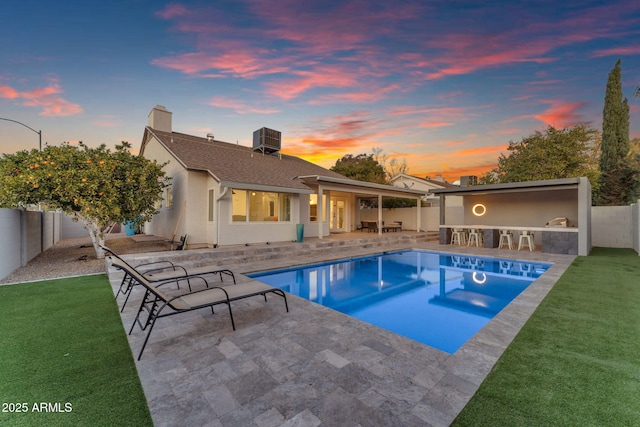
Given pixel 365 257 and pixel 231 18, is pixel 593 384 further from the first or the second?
pixel 231 18

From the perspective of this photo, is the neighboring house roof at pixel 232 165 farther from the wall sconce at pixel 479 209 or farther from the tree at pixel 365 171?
the tree at pixel 365 171

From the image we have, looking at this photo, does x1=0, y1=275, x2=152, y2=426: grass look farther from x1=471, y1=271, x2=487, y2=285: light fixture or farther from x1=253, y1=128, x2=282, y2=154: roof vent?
x1=253, y1=128, x2=282, y2=154: roof vent

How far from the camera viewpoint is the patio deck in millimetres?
2158

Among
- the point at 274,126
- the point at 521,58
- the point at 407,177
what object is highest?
the point at 521,58

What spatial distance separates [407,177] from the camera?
28688 millimetres

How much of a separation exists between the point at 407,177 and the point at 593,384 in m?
27.6

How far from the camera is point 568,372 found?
9.01 ft

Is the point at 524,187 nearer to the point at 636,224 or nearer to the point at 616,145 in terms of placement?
the point at 636,224

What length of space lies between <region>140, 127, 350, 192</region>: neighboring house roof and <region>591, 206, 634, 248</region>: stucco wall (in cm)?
1532

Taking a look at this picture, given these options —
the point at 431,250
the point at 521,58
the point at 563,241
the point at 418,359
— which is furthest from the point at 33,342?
the point at 521,58

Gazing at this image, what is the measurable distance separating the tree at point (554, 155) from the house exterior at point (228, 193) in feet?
48.7

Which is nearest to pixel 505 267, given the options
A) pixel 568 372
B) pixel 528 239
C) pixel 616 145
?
pixel 528 239

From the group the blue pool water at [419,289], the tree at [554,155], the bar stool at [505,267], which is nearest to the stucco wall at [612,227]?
the blue pool water at [419,289]

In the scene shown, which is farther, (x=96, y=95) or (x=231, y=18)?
(x=96, y=95)
